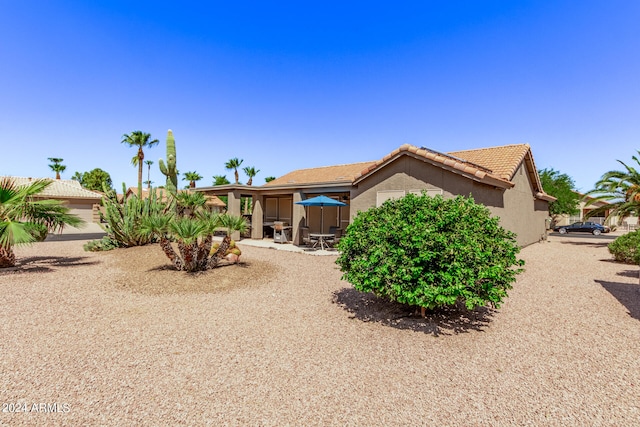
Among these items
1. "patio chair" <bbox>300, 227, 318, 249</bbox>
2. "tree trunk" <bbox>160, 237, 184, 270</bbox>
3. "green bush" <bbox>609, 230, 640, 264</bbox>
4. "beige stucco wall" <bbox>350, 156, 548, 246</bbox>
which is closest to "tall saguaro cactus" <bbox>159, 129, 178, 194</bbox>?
"patio chair" <bbox>300, 227, 318, 249</bbox>

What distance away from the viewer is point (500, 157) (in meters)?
14.0

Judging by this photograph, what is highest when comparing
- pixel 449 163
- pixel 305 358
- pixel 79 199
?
pixel 449 163

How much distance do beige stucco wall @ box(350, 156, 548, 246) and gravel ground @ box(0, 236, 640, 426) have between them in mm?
4895

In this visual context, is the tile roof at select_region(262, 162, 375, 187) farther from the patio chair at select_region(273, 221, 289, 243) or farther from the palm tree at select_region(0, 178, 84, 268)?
the palm tree at select_region(0, 178, 84, 268)

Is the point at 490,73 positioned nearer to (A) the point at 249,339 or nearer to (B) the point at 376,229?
(B) the point at 376,229

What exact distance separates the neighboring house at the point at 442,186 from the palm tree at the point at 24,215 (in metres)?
8.72

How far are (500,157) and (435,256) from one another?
39.8ft

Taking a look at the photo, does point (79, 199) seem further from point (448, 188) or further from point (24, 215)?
point (448, 188)

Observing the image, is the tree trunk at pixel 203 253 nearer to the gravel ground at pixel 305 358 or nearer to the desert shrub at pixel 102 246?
the gravel ground at pixel 305 358

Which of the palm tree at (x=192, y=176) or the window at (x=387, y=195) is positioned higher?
the palm tree at (x=192, y=176)

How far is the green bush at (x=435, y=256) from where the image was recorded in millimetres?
4426

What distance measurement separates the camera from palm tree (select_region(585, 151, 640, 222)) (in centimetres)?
1524

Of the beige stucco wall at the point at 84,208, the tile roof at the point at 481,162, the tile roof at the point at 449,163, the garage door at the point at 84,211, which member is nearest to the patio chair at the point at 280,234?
the tile roof at the point at 481,162

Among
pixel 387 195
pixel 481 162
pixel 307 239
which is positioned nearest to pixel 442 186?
pixel 387 195
